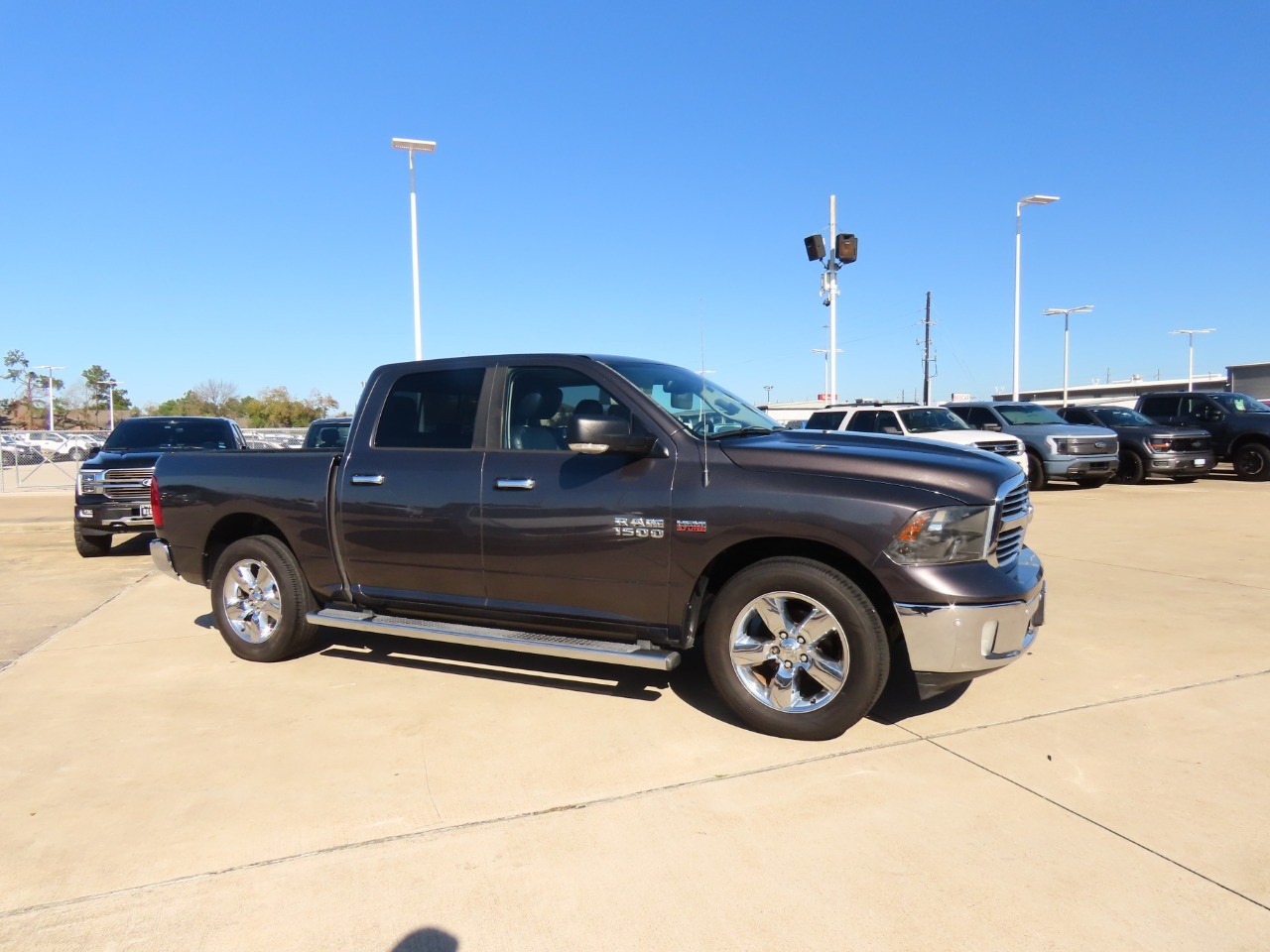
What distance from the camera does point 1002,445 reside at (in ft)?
49.4

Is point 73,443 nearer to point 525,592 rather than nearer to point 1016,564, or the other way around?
point 525,592

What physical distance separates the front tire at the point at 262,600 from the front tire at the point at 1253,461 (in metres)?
19.1

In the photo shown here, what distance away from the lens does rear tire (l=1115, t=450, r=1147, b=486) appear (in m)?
17.0

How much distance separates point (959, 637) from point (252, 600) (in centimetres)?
440

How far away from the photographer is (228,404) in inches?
2717

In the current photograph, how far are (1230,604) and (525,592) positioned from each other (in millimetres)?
5460

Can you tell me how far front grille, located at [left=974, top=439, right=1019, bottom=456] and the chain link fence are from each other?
16827 millimetres

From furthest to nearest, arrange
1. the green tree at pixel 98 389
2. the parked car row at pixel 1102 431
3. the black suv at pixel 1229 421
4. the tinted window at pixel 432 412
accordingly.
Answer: the green tree at pixel 98 389, the black suv at pixel 1229 421, the parked car row at pixel 1102 431, the tinted window at pixel 432 412

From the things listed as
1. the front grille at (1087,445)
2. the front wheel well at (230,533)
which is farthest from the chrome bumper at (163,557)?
the front grille at (1087,445)

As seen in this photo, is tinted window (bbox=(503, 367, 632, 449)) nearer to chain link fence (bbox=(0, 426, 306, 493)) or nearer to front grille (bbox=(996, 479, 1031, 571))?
front grille (bbox=(996, 479, 1031, 571))

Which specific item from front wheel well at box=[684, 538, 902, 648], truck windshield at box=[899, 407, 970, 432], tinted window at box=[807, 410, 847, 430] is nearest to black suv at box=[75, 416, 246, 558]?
front wheel well at box=[684, 538, 902, 648]

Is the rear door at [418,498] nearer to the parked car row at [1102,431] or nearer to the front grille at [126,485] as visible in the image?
the front grille at [126,485]

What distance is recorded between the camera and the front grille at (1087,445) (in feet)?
52.3

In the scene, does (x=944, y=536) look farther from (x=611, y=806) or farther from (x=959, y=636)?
(x=611, y=806)
